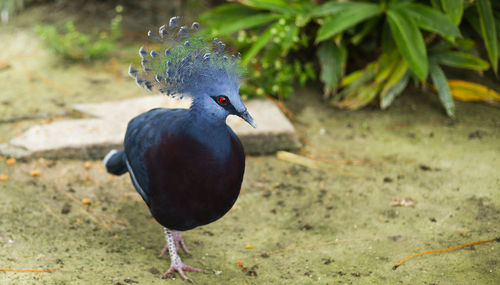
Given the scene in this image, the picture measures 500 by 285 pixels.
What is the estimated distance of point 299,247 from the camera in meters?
3.04

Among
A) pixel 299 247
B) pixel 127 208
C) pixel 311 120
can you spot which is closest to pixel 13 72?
pixel 127 208

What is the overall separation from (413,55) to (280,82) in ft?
3.65

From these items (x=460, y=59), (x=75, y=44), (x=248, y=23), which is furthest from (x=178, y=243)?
(x=75, y=44)

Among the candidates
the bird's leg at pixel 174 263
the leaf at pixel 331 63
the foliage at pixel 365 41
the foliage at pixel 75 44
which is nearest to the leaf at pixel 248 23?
the foliage at pixel 365 41

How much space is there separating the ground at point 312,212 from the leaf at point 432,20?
785 millimetres

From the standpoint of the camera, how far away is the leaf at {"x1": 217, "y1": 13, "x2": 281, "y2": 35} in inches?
177

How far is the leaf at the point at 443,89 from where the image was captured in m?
4.31

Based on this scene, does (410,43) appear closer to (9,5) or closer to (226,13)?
(226,13)

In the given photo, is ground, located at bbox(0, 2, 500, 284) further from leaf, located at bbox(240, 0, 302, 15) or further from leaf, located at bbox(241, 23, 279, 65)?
leaf, located at bbox(240, 0, 302, 15)

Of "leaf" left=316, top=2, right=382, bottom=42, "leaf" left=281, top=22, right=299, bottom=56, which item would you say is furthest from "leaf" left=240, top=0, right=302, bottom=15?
"leaf" left=316, top=2, right=382, bottom=42

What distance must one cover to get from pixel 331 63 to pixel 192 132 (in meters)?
2.43

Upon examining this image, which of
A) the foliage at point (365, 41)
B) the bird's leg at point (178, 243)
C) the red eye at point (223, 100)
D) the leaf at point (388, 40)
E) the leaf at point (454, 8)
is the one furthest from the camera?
the leaf at point (388, 40)

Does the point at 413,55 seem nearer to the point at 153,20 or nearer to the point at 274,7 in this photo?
the point at 274,7

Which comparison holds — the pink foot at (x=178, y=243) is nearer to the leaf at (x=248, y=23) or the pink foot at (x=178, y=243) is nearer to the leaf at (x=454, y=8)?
the leaf at (x=248, y=23)
